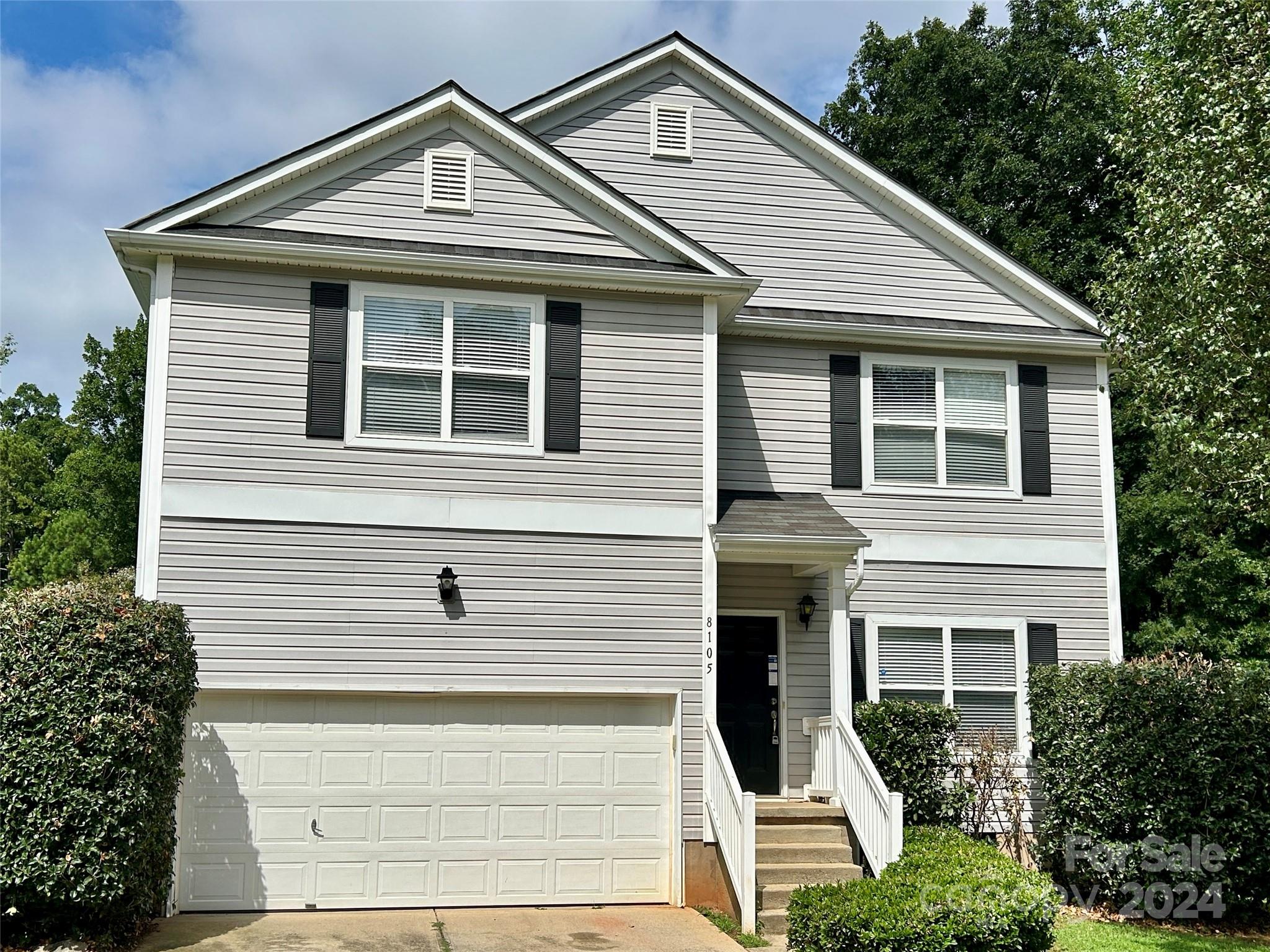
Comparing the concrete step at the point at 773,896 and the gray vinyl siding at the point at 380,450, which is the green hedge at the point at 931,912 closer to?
the concrete step at the point at 773,896

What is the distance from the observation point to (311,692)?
1055cm

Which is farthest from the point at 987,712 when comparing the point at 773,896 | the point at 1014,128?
the point at 1014,128

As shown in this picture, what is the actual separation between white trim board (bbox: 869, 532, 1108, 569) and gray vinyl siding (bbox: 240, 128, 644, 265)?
4142mm

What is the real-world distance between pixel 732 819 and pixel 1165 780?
3.97 meters

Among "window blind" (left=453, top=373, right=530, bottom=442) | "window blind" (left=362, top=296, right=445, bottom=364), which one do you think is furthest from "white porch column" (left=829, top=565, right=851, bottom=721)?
"window blind" (left=362, top=296, right=445, bottom=364)

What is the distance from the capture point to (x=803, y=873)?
1043cm

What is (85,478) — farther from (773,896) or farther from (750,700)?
(773,896)

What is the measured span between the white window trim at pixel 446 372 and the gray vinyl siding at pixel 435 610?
2.63ft

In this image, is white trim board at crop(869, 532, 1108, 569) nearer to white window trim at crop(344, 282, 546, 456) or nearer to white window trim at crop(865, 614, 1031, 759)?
white window trim at crop(865, 614, 1031, 759)

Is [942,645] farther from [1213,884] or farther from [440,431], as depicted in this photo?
[440,431]

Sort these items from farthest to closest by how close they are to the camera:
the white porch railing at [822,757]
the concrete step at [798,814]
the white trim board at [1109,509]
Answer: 1. the white trim board at [1109,509]
2. the white porch railing at [822,757]
3. the concrete step at [798,814]

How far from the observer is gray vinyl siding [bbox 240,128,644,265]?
1123 cm

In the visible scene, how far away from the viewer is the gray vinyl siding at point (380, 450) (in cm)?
1067

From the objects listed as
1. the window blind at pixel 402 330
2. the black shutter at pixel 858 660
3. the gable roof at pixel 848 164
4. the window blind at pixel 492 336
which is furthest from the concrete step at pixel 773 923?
the gable roof at pixel 848 164
